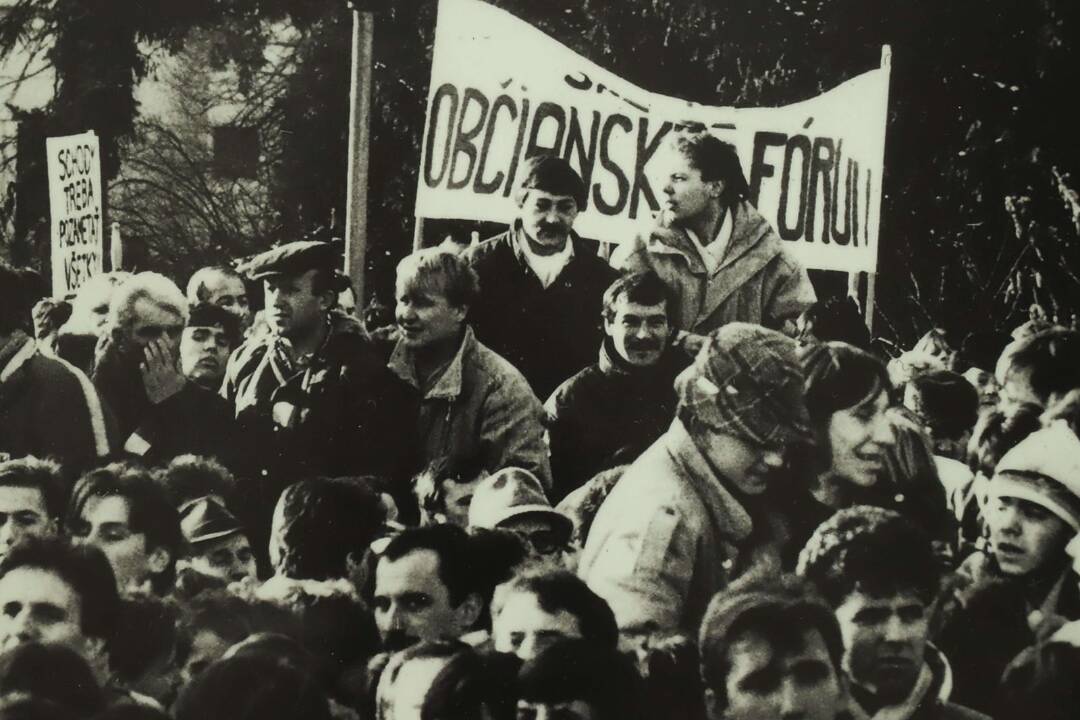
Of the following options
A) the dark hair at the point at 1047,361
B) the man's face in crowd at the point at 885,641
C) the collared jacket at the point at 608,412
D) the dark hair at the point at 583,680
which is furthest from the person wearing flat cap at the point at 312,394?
the dark hair at the point at 1047,361

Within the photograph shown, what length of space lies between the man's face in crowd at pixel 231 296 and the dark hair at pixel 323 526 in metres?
0.56

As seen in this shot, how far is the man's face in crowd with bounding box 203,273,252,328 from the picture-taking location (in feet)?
16.1

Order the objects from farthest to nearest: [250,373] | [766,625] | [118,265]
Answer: [118,265], [250,373], [766,625]

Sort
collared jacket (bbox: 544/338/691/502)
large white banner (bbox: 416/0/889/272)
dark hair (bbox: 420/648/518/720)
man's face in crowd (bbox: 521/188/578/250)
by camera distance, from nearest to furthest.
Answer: dark hair (bbox: 420/648/518/720), collared jacket (bbox: 544/338/691/502), man's face in crowd (bbox: 521/188/578/250), large white banner (bbox: 416/0/889/272)

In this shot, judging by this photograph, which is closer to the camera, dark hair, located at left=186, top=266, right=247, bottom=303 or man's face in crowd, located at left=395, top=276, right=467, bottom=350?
man's face in crowd, located at left=395, top=276, right=467, bottom=350

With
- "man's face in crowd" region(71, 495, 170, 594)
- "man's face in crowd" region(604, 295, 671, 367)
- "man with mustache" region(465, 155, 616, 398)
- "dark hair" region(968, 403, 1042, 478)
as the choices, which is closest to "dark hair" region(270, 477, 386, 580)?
"man's face in crowd" region(71, 495, 170, 594)

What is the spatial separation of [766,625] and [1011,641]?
743 mm

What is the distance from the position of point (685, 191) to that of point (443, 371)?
36.7 inches

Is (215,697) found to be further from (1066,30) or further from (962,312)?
(1066,30)

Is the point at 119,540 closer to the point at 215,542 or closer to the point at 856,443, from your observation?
the point at 215,542

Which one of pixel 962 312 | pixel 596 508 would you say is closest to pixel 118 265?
pixel 596 508

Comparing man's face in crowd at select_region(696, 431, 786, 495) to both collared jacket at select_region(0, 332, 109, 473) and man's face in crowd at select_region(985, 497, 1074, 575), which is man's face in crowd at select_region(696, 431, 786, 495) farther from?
collared jacket at select_region(0, 332, 109, 473)

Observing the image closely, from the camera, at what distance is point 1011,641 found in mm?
4695

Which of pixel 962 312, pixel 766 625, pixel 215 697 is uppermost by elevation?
pixel 962 312
